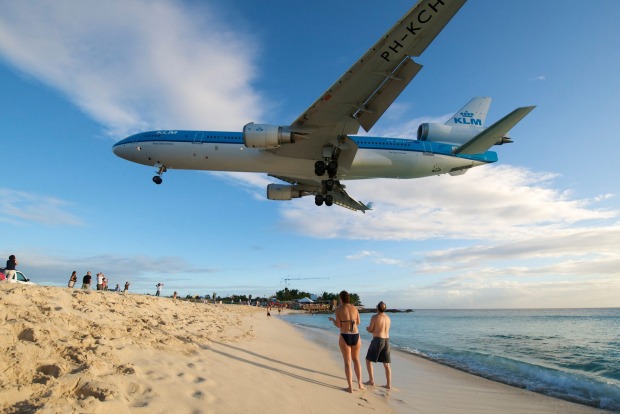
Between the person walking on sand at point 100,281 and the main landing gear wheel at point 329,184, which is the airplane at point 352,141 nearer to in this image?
the main landing gear wheel at point 329,184

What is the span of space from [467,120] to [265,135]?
14131mm

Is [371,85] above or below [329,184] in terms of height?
above

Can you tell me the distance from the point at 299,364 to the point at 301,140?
11466mm

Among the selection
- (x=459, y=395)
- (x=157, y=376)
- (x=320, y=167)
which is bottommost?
→ (x=459, y=395)

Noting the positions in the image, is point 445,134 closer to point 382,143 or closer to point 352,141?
point 382,143

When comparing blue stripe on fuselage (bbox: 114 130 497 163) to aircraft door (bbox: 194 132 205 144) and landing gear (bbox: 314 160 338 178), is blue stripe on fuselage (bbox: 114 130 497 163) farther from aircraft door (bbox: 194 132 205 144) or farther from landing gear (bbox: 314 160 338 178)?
landing gear (bbox: 314 160 338 178)

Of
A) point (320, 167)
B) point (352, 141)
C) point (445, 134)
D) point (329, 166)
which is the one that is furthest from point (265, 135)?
point (445, 134)

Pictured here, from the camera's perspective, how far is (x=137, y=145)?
23.2m

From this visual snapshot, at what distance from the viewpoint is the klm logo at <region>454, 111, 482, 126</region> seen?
23439 mm

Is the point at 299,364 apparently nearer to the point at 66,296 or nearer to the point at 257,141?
the point at 66,296

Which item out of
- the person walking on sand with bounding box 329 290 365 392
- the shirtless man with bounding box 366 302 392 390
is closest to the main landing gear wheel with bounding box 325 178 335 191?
the shirtless man with bounding box 366 302 392 390

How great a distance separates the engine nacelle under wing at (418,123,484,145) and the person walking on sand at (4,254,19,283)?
71.4 feet

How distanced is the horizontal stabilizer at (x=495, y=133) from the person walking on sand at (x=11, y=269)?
72.7ft

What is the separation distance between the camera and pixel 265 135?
58.3 feet
